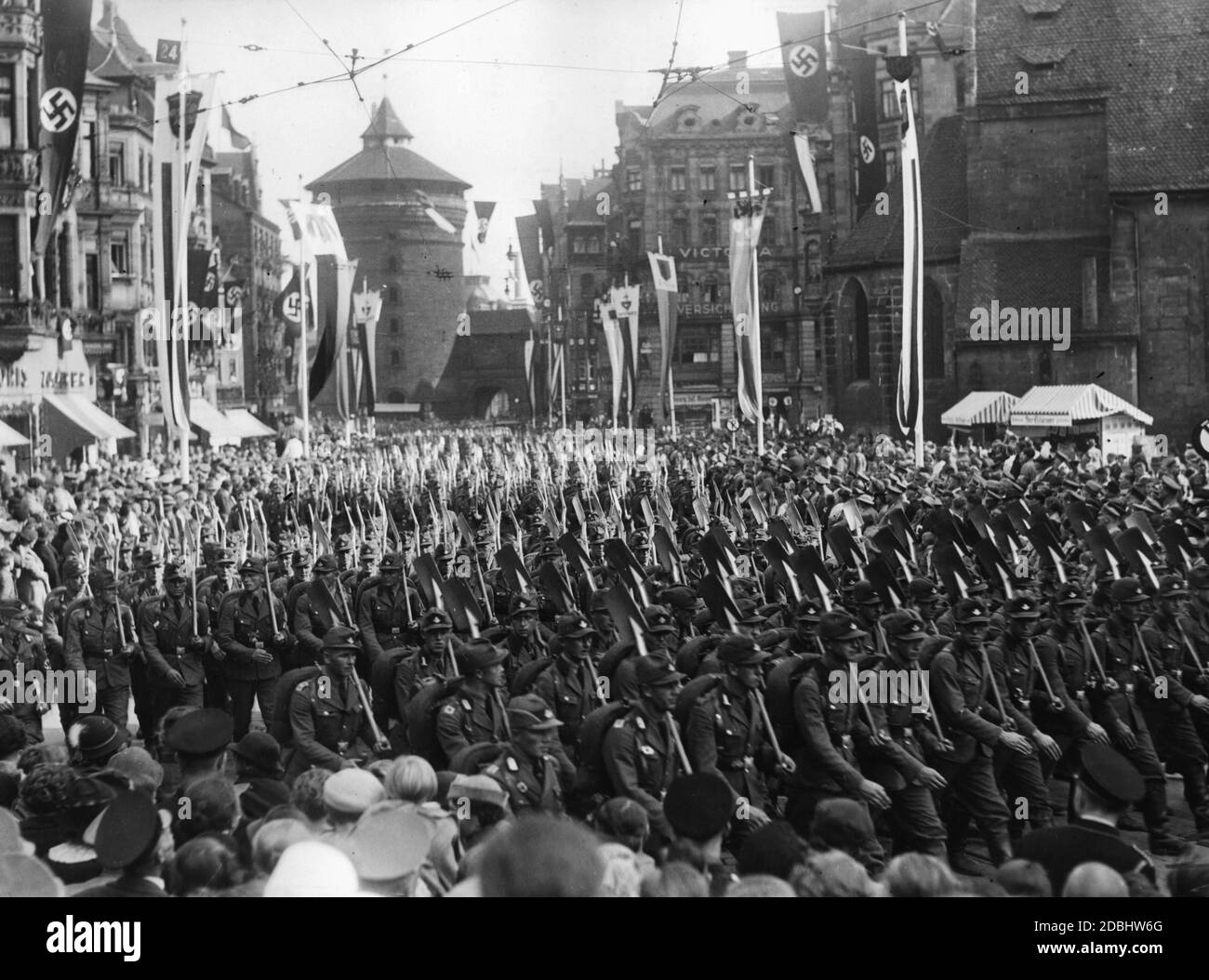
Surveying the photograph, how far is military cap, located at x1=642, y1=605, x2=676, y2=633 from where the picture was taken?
439 inches

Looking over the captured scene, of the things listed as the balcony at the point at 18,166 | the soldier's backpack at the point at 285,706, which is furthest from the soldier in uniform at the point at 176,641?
the balcony at the point at 18,166

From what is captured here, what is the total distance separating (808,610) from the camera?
38.9 ft

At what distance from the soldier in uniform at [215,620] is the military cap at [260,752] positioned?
4.58 metres

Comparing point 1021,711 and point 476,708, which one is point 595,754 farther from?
point 1021,711

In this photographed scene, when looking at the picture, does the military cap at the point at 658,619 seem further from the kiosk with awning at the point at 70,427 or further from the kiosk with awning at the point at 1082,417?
the kiosk with awning at the point at 70,427

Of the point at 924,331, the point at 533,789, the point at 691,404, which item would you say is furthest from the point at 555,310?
the point at 533,789

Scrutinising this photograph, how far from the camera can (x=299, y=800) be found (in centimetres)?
730

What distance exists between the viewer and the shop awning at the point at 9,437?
97.5 feet

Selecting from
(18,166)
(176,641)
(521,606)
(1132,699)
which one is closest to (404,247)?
(18,166)

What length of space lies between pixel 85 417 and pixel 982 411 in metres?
20.1

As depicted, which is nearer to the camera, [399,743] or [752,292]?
[399,743]
